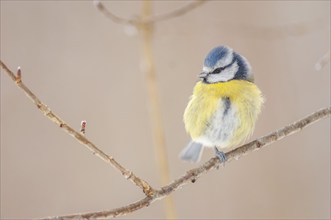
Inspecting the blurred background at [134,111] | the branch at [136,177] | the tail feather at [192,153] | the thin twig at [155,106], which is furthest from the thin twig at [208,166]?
the blurred background at [134,111]

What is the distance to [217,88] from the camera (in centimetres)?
141

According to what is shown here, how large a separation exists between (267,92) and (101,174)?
918 millimetres

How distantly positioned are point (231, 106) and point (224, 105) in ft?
0.06

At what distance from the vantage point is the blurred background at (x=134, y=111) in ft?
8.53

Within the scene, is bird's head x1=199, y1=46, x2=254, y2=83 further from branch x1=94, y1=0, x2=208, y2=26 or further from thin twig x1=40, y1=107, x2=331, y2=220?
thin twig x1=40, y1=107, x2=331, y2=220

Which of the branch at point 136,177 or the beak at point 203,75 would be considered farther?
the beak at point 203,75

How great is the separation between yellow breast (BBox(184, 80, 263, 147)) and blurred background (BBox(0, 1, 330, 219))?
113cm

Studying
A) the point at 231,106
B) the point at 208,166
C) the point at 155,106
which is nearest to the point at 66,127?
the point at 208,166

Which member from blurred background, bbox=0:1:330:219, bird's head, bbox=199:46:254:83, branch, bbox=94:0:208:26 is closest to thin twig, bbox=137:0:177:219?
branch, bbox=94:0:208:26

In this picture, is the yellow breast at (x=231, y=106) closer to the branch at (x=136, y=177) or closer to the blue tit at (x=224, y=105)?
the blue tit at (x=224, y=105)

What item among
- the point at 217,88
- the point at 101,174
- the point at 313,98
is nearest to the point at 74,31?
the point at 101,174

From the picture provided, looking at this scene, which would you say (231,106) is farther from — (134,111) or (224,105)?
(134,111)

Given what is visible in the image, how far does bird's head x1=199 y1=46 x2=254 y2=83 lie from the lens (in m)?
1.34

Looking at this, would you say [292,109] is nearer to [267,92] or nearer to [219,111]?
[267,92]
